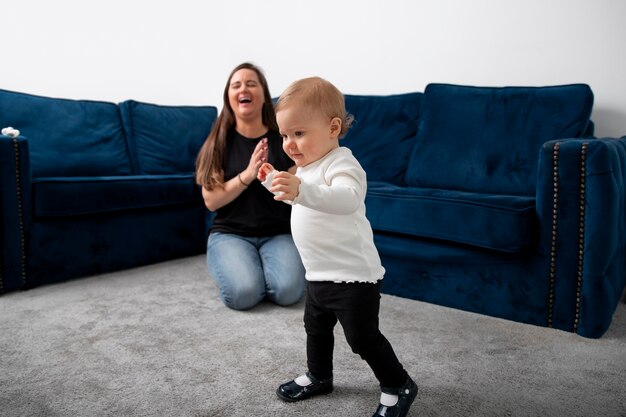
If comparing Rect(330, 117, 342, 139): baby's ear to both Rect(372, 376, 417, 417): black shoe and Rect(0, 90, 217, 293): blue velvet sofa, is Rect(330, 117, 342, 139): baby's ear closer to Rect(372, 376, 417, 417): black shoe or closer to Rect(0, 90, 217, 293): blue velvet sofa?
Rect(372, 376, 417, 417): black shoe

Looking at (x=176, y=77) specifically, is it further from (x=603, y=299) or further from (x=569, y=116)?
(x=603, y=299)

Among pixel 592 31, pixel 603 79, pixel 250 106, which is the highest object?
pixel 592 31

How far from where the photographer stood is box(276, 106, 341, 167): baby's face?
110 cm

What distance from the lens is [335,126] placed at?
1133mm

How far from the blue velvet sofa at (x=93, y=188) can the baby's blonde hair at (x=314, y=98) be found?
57.8 inches

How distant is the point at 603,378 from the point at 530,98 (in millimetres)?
1311

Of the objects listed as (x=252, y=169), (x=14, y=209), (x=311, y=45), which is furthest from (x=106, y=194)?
(x=311, y=45)

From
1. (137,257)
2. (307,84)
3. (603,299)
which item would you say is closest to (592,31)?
(603,299)

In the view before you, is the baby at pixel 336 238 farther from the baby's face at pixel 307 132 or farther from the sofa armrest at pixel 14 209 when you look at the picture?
the sofa armrest at pixel 14 209

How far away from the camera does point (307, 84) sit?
1.11 metres

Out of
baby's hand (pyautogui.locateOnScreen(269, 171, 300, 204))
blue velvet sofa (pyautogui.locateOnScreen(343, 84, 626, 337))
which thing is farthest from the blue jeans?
baby's hand (pyautogui.locateOnScreen(269, 171, 300, 204))

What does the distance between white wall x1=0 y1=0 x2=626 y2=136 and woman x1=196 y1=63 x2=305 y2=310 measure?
110 centimetres

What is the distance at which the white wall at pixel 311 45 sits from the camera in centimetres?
240

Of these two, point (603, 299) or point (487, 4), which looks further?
point (487, 4)
